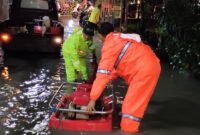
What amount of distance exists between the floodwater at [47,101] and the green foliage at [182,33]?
41 centimetres

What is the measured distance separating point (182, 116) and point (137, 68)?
6.80 ft

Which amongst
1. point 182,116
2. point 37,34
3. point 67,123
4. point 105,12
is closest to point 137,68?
point 67,123

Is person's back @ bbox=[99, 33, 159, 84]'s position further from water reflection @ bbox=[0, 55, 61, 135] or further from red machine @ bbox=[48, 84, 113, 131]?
water reflection @ bbox=[0, 55, 61, 135]

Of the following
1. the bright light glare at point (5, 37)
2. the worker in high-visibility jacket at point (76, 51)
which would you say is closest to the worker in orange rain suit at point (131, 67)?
the worker in high-visibility jacket at point (76, 51)

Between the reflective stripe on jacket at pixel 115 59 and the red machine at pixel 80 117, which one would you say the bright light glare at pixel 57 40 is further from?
the reflective stripe on jacket at pixel 115 59

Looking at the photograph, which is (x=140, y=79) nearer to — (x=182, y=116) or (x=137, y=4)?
(x=182, y=116)

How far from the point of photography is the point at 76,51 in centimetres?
743

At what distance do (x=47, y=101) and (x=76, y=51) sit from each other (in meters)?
1.45

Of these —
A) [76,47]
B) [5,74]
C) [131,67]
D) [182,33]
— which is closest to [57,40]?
[5,74]

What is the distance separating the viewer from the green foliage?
36.9 feet

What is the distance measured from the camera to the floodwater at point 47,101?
Answer: 694 centimetres

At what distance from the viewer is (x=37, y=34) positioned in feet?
42.8

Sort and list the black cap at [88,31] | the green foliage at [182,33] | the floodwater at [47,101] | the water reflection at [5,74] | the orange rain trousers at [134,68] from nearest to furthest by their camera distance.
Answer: the orange rain trousers at [134,68] < the floodwater at [47,101] < the black cap at [88,31] < the water reflection at [5,74] < the green foliage at [182,33]

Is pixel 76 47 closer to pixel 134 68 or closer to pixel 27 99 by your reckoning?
pixel 134 68
